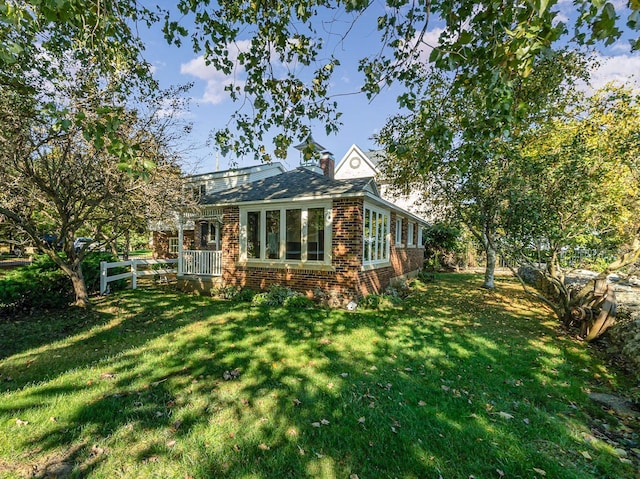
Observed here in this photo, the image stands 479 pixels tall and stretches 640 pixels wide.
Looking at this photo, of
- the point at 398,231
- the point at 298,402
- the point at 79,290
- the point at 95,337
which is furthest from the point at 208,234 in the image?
the point at 298,402

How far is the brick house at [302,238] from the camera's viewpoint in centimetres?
910

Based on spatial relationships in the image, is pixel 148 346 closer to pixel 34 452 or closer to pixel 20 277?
pixel 34 452

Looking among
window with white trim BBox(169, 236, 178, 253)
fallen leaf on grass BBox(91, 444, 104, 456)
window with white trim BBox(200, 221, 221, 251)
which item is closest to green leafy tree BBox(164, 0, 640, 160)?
fallen leaf on grass BBox(91, 444, 104, 456)

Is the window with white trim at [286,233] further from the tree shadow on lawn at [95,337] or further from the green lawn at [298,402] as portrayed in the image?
the green lawn at [298,402]

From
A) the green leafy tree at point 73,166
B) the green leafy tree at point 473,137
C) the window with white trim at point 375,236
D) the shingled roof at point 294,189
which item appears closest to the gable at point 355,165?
the green leafy tree at point 473,137

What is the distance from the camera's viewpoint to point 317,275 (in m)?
9.47

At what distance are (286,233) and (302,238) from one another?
74cm

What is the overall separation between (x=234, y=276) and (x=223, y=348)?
226 inches

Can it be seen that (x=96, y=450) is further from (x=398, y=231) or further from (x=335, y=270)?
(x=398, y=231)

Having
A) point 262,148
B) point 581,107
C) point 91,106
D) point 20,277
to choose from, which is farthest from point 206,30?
point 581,107

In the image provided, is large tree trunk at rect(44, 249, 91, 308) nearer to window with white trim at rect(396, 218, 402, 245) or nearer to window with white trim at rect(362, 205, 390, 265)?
window with white trim at rect(362, 205, 390, 265)

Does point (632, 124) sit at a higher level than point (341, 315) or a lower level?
higher

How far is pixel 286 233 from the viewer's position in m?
10.2

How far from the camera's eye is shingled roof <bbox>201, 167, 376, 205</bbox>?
9.17 metres
